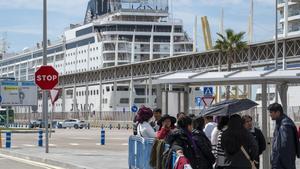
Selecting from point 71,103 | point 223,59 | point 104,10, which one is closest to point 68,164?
point 223,59

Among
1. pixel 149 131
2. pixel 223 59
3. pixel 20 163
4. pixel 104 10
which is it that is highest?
pixel 104 10

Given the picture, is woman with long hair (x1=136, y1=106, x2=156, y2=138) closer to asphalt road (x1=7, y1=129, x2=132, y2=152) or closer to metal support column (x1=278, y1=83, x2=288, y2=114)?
metal support column (x1=278, y1=83, x2=288, y2=114)

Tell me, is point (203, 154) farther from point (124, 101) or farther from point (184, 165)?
point (124, 101)

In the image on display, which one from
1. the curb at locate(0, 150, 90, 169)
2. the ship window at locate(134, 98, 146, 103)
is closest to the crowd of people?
the curb at locate(0, 150, 90, 169)

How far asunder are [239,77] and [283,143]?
3.97 metres

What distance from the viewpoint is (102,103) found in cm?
11756

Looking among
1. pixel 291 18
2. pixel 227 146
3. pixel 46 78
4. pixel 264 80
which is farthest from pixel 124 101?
pixel 227 146

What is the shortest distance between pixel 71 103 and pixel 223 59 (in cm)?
5853

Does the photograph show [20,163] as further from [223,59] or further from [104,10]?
[104,10]

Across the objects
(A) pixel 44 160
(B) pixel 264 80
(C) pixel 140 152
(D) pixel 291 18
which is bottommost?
(A) pixel 44 160

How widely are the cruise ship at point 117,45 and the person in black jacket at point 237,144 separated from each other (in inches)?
3985

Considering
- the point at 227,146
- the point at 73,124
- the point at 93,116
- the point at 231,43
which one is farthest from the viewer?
the point at 93,116

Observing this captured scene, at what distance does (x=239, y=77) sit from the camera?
45.8 ft

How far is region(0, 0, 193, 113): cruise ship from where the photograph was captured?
116562mm
